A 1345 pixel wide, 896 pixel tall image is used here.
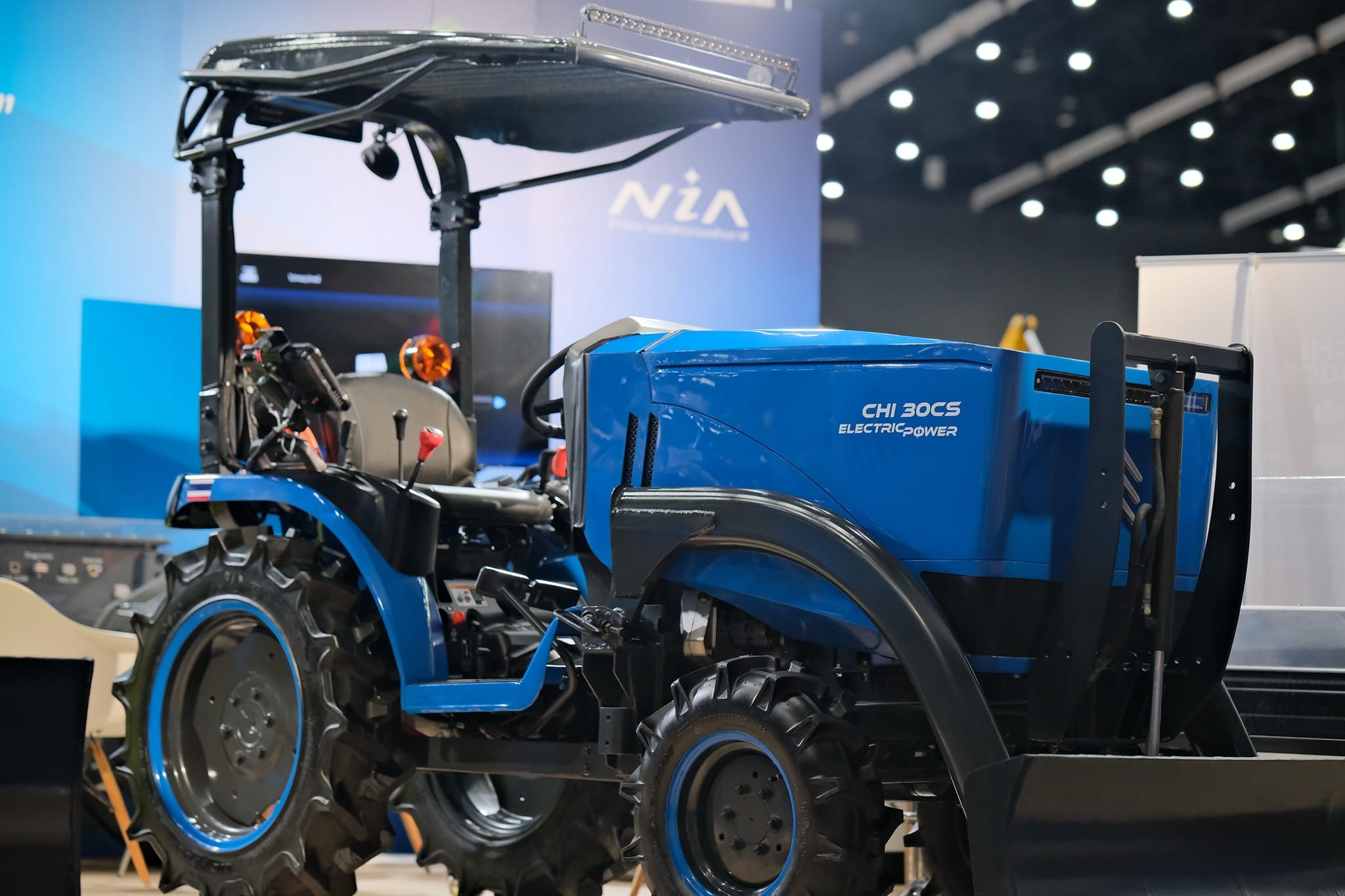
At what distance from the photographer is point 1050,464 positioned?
312 cm

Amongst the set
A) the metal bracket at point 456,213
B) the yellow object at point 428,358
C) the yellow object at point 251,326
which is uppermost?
the metal bracket at point 456,213

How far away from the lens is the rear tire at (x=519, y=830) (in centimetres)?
436

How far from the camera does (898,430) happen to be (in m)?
3.09

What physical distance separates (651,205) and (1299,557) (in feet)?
10.6

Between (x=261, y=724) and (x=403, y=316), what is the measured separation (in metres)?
2.97

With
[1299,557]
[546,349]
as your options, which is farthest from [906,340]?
[546,349]

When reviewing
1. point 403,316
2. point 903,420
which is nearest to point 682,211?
point 403,316

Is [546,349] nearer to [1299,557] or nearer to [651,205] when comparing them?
[651,205]

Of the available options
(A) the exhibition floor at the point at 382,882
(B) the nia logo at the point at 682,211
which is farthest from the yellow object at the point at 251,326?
(B) the nia logo at the point at 682,211

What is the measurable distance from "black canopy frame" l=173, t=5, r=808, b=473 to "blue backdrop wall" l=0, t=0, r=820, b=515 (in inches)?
82.0

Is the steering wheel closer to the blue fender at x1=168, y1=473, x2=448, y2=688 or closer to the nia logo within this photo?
the blue fender at x1=168, y1=473, x2=448, y2=688

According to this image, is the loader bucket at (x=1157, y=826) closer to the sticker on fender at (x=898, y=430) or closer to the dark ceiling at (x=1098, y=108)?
the sticker on fender at (x=898, y=430)

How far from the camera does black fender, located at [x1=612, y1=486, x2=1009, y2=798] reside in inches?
109

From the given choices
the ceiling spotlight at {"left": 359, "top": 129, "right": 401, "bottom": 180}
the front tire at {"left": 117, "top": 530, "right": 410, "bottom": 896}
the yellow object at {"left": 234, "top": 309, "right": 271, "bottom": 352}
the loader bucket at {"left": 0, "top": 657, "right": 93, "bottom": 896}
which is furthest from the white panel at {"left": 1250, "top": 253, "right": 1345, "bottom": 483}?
the loader bucket at {"left": 0, "top": 657, "right": 93, "bottom": 896}
